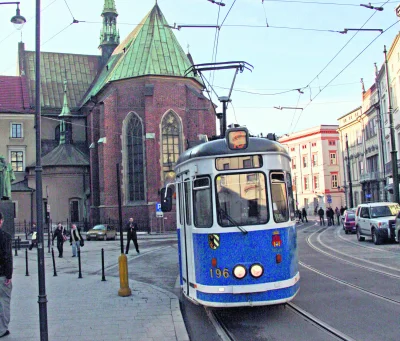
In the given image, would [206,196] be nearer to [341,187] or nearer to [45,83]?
[45,83]

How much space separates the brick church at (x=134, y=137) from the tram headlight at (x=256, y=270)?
28878 millimetres

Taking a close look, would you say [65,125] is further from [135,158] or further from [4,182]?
[4,182]

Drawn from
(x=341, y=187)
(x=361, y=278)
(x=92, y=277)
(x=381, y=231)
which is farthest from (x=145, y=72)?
(x=341, y=187)

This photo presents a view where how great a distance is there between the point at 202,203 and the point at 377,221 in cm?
1525

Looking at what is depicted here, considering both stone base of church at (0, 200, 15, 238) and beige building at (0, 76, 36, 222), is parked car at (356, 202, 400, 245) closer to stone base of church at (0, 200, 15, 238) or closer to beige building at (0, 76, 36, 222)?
stone base of church at (0, 200, 15, 238)

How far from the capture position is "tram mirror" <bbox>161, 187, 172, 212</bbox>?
8.94 meters

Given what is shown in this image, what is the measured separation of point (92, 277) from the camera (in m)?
13.7

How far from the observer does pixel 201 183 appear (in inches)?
312

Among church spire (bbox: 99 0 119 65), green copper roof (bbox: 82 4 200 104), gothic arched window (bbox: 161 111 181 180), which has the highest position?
church spire (bbox: 99 0 119 65)

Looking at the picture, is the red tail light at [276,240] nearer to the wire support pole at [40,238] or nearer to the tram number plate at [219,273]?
the tram number plate at [219,273]

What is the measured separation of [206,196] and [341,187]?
224ft

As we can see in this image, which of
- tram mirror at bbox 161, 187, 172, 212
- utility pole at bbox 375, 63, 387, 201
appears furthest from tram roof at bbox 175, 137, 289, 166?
utility pole at bbox 375, 63, 387, 201

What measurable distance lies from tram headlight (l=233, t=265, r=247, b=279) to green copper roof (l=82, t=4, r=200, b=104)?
112 ft

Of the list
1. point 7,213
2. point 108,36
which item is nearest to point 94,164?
point 108,36
